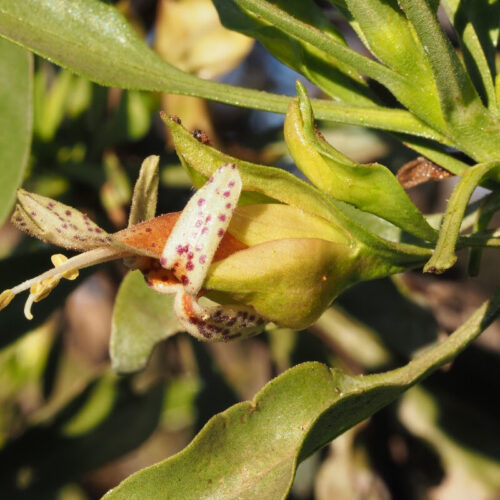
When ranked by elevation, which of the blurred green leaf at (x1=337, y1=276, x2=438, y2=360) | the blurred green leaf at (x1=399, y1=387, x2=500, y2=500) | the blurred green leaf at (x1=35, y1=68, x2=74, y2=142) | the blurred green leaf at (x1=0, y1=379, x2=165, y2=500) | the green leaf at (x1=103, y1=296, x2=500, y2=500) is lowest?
the blurred green leaf at (x1=0, y1=379, x2=165, y2=500)

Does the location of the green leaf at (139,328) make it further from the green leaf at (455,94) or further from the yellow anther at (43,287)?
the green leaf at (455,94)

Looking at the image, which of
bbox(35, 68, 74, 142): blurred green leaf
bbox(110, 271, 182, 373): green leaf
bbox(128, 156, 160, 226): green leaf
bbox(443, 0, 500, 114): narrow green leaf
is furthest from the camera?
bbox(35, 68, 74, 142): blurred green leaf

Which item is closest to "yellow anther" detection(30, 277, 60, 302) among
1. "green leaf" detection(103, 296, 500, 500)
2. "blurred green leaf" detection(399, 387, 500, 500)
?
"green leaf" detection(103, 296, 500, 500)

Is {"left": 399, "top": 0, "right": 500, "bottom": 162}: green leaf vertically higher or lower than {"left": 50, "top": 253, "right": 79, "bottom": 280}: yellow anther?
higher

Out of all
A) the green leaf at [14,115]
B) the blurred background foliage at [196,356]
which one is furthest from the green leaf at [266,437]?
the blurred background foliage at [196,356]

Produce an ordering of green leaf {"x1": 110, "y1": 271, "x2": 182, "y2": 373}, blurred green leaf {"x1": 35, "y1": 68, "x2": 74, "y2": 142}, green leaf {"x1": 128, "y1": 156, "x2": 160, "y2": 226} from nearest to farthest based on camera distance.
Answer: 1. green leaf {"x1": 128, "y1": 156, "x2": 160, "y2": 226}
2. green leaf {"x1": 110, "y1": 271, "x2": 182, "y2": 373}
3. blurred green leaf {"x1": 35, "y1": 68, "x2": 74, "y2": 142}

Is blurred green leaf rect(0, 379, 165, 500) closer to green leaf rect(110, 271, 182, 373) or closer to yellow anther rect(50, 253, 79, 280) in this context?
green leaf rect(110, 271, 182, 373)
